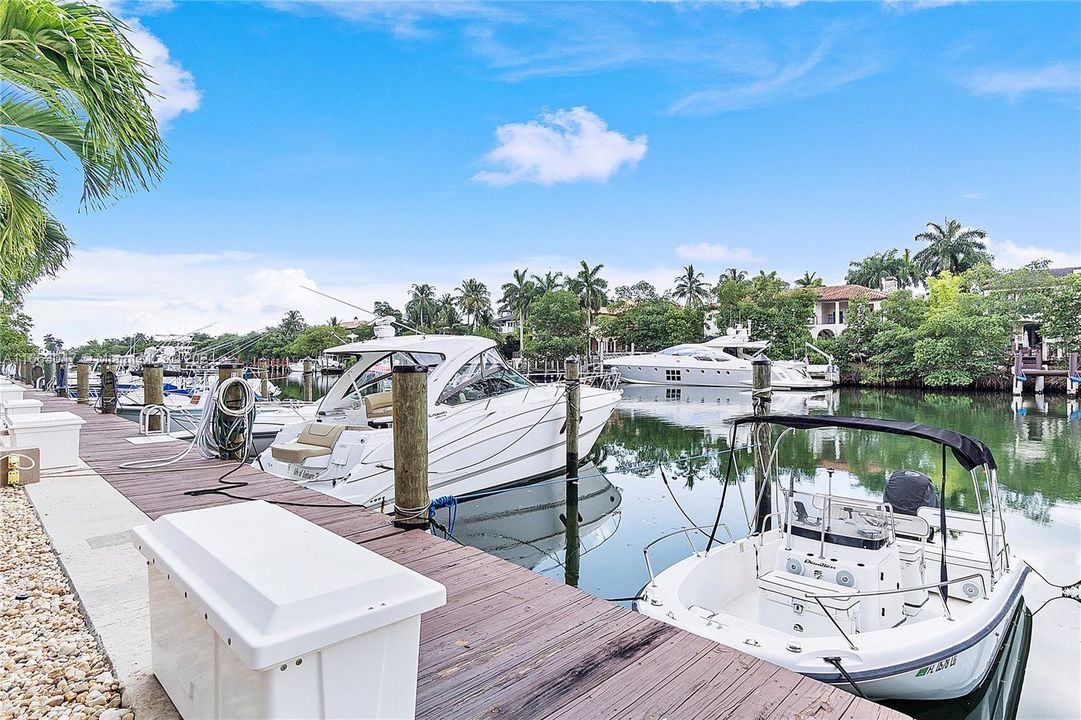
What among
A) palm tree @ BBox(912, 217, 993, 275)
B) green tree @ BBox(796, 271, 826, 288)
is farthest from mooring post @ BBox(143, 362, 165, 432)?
palm tree @ BBox(912, 217, 993, 275)

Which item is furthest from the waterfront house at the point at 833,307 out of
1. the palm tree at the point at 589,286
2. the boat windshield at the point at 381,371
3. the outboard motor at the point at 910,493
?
the boat windshield at the point at 381,371

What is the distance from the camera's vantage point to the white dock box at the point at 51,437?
232 inches

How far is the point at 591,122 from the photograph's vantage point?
105 feet

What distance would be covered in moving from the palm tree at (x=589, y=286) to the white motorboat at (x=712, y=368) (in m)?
14.5

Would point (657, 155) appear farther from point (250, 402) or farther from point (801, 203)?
point (250, 402)

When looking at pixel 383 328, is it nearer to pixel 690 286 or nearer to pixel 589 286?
pixel 589 286

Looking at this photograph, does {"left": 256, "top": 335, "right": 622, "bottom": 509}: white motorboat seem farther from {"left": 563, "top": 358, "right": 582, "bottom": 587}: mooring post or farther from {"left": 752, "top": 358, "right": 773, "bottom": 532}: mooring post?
{"left": 752, "top": 358, "right": 773, "bottom": 532}: mooring post

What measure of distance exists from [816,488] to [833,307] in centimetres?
4115

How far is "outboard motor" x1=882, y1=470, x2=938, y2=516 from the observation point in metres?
5.94

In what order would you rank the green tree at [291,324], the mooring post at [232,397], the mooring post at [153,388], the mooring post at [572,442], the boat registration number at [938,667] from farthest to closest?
the green tree at [291,324] → the mooring post at [153,388] → the mooring post at [572,442] → the mooring post at [232,397] → the boat registration number at [938,667]

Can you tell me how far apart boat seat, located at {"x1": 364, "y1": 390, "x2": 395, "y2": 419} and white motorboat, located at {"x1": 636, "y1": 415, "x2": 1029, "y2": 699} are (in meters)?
5.45

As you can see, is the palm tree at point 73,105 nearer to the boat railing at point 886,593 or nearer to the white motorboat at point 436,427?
the white motorboat at point 436,427

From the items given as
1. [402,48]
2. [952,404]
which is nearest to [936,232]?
[952,404]

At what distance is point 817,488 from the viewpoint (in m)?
10.5
